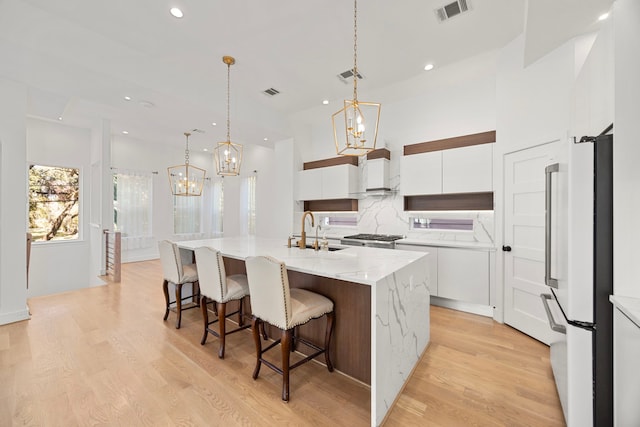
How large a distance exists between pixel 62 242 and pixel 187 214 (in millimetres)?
2784

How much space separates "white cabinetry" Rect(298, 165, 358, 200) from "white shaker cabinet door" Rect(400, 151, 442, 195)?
99cm

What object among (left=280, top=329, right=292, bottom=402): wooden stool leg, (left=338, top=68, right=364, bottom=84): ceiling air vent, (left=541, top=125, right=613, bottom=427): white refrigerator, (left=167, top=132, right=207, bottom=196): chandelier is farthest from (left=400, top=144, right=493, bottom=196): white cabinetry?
(left=167, top=132, right=207, bottom=196): chandelier

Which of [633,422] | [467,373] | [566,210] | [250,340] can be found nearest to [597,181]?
[566,210]

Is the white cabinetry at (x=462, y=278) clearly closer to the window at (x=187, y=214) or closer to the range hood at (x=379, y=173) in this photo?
the range hood at (x=379, y=173)

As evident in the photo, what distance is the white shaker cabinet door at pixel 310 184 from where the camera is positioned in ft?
17.3

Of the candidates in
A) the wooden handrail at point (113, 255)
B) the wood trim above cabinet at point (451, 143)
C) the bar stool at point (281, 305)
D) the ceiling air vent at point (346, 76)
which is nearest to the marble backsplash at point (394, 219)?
the wood trim above cabinet at point (451, 143)

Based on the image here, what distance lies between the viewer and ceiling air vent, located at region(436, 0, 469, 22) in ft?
7.79

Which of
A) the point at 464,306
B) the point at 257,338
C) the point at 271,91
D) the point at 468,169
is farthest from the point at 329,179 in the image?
the point at 257,338

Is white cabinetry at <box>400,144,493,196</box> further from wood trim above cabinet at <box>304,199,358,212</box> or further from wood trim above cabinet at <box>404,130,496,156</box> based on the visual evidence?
wood trim above cabinet at <box>304,199,358,212</box>

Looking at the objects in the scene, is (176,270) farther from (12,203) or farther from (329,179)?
(329,179)

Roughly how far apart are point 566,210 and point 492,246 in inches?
Answer: 79.8

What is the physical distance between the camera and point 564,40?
248 centimetres

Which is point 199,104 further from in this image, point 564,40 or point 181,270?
point 564,40

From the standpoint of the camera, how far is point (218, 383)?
6.70 feet
